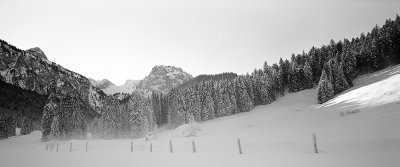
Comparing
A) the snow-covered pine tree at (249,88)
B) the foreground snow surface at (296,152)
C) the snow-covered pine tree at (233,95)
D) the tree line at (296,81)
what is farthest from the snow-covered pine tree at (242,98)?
the foreground snow surface at (296,152)

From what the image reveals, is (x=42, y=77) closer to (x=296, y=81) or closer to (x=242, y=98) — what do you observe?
(x=242, y=98)

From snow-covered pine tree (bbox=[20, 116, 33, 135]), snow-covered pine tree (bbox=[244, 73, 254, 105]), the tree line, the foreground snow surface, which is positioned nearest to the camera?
the foreground snow surface

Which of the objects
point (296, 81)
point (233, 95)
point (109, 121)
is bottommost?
point (109, 121)

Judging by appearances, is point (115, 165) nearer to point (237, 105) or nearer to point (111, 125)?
point (111, 125)

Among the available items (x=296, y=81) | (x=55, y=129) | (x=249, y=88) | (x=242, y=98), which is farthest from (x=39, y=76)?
(x=296, y=81)

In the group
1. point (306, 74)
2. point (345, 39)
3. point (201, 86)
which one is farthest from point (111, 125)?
point (345, 39)

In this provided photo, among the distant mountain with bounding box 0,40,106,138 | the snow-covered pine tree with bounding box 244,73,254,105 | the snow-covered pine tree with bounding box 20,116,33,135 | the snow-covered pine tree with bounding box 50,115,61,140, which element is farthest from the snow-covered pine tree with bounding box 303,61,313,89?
Answer: the snow-covered pine tree with bounding box 20,116,33,135

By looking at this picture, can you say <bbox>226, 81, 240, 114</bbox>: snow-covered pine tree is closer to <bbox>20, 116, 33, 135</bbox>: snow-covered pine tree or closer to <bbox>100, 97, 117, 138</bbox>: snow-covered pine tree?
<bbox>100, 97, 117, 138</bbox>: snow-covered pine tree

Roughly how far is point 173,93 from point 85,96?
4229 inches

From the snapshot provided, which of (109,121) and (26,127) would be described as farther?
(26,127)

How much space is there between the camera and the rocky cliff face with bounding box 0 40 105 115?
426 ft

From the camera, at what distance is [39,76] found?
144 m

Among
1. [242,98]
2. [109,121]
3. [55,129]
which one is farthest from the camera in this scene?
[242,98]

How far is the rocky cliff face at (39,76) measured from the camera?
12991 centimetres
